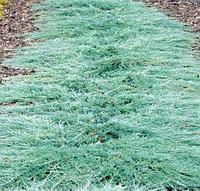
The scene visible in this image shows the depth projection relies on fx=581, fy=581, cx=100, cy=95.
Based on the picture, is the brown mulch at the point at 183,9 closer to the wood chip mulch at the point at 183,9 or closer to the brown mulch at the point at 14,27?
the wood chip mulch at the point at 183,9

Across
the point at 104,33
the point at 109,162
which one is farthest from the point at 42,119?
the point at 104,33

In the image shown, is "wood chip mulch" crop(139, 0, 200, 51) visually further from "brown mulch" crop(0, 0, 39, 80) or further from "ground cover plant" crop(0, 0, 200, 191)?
"brown mulch" crop(0, 0, 39, 80)

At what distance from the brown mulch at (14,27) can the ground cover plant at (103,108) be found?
0.45 ft

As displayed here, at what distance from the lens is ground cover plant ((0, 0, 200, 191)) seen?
3279 mm

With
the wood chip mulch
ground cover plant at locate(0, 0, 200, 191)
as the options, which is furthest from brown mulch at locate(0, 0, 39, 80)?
the wood chip mulch

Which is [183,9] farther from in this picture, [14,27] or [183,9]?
[14,27]

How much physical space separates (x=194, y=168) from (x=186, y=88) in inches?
52.9

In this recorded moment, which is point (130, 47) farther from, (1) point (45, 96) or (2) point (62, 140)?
(2) point (62, 140)

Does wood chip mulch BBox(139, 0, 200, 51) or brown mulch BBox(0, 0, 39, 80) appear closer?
brown mulch BBox(0, 0, 39, 80)

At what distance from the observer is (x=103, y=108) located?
4098 millimetres

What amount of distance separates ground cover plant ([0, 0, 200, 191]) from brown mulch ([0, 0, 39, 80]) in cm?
14

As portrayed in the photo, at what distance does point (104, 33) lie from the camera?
5934 mm

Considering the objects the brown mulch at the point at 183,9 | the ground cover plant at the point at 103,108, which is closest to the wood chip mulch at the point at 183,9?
the brown mulch at the point at 183,9

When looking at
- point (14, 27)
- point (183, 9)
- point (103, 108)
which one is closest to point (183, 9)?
point (183, 9)
